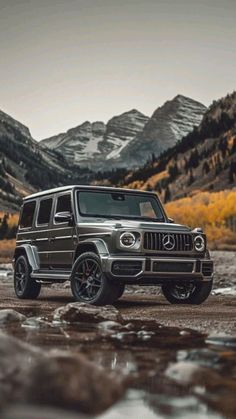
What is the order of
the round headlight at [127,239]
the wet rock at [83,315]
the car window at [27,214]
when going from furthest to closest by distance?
1. the car window at [27,214]
2. the round headlight at [127,239]
3. the wet rock at [83,315]

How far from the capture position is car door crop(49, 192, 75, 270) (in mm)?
10984

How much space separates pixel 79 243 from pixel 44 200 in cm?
227

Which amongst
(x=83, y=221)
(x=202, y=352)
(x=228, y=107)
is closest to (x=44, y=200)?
(x=83, y=221)

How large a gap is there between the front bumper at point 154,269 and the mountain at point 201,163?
Answer: 94.6m

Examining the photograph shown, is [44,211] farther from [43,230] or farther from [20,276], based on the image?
[20,276]

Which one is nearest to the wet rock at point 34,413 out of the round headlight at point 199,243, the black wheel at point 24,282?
the round headlight at point 199,243

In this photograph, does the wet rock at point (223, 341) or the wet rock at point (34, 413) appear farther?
the wet rock at point (223, 341)

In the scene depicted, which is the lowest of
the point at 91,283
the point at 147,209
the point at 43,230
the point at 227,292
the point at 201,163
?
the point at 91,283

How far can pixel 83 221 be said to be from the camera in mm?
10805

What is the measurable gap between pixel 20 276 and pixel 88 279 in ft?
10.2

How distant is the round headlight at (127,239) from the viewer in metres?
9.73

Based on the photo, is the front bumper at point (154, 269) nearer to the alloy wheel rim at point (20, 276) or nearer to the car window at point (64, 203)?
the car window at point (64, 203)

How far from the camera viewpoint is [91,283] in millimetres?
9992

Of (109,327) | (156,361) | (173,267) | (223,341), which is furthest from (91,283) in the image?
(156,361)
